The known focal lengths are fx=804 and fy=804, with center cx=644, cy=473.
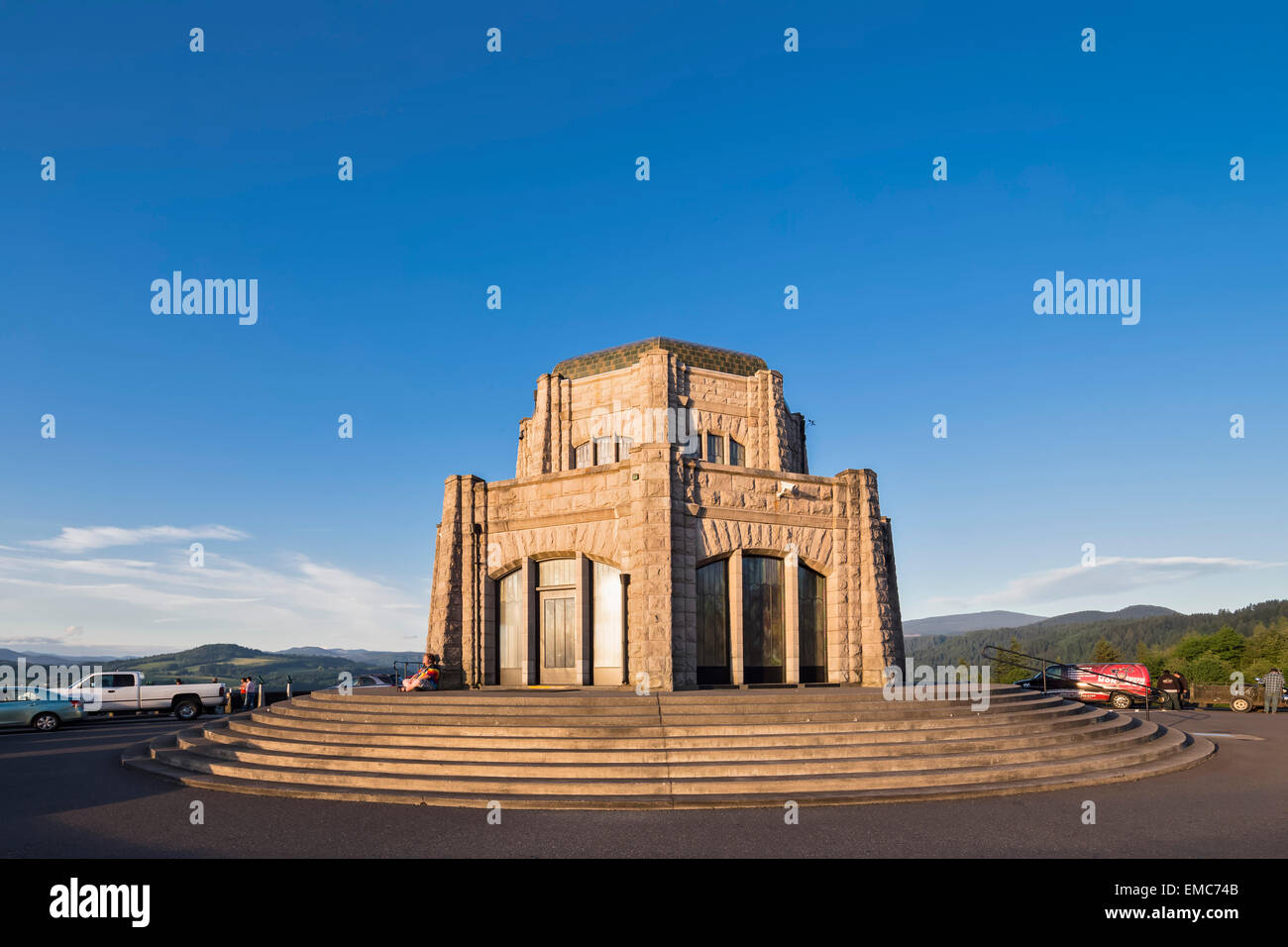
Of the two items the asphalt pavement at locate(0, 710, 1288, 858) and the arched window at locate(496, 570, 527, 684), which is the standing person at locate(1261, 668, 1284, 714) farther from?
the arched window at locate(496, 570, 527, 684)

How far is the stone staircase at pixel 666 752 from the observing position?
1112 centimetres

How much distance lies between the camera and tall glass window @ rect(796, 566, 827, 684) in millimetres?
19000

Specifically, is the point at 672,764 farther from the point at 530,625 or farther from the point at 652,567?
the point at 530,625

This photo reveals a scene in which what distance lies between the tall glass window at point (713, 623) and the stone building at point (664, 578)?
0.10 ft

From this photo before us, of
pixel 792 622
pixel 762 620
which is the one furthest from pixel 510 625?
pixel 792 622

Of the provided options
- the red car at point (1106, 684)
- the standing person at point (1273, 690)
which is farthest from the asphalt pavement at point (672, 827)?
the standing person at point (1273, 690)

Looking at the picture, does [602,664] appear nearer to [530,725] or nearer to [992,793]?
[530,725]

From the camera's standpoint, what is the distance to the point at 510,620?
65.1 ft

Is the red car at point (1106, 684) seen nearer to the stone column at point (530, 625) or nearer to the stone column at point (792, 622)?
the stone column at point (792, 622)

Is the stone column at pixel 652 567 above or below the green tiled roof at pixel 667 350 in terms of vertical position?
below
